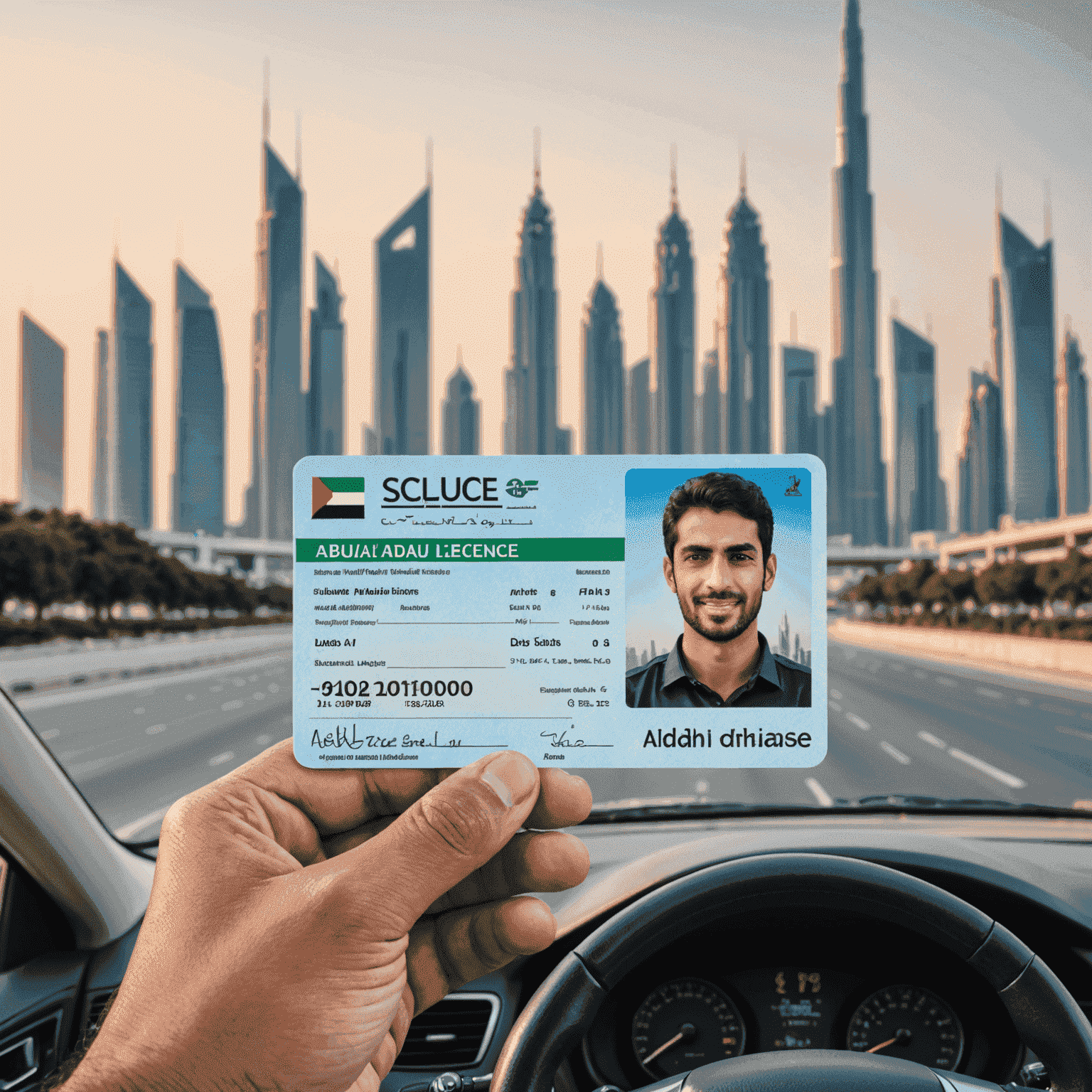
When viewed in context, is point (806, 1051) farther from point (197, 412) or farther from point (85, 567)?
point (197, 412)

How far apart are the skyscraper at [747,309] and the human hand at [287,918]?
4901 inches

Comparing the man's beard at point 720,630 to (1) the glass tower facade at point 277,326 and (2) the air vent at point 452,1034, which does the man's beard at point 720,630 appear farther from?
(1) the glass tower facade at point 277,326

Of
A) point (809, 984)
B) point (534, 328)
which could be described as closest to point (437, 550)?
point (809, 984)

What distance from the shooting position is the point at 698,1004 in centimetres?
274

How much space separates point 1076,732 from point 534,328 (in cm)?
14971

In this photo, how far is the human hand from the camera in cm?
165

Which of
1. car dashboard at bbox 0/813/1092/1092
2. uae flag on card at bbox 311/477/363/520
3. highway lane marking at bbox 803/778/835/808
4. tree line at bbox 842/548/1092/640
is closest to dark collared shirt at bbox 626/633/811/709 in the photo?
uae flag on card at bbox 311/477/363/520

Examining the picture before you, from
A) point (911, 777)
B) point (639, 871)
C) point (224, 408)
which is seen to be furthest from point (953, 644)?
point (224, 408)

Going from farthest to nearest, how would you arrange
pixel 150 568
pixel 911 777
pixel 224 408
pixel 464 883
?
pixel 224 408 < pixel 150 568 < pixel 911 777 < pixel 464 883

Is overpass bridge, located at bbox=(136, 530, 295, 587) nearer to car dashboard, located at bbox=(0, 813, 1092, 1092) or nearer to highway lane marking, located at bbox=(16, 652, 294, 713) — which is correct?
highway lane marking, located at bbox=(16, 652, 294, 713)

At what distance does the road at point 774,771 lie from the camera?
9336 mm

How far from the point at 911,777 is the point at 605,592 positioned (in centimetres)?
1026

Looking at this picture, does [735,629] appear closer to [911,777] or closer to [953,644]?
[911,777]

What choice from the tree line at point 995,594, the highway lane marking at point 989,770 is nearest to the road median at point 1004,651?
the tree line at point 995,594
